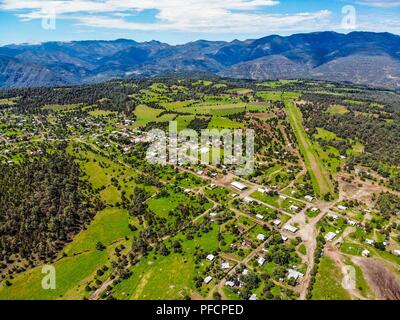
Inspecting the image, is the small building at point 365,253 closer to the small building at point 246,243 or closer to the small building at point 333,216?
the small building at point 333,216

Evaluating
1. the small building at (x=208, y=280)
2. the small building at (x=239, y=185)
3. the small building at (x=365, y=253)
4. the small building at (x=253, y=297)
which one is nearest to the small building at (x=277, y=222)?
the small building at (x=239, y=185)

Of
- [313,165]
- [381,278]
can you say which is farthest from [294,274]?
[313,165]

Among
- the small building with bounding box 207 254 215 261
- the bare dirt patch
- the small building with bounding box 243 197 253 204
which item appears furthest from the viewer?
the small building with bounding box 243 197 253 204

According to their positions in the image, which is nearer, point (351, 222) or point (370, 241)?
point (370, 241)

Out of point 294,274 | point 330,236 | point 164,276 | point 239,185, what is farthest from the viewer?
point 239,185

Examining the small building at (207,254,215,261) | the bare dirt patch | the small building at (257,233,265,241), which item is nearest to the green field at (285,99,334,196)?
the small building at (257,233,265,241)

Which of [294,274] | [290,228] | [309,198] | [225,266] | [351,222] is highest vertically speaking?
[309,198]

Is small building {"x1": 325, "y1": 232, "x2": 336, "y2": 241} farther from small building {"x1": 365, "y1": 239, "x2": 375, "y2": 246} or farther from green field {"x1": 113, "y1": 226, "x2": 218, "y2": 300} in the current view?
green field {"x1": 113, "y1": 226, "x2": 218, "y2": 300}

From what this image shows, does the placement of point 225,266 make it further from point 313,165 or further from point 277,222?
point 313,165

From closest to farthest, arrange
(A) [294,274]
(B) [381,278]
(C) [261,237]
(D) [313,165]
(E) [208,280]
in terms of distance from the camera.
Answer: (E) [208,280], (A) [294,274], (B) [381,278], (C) [261,237], (D) [313,165]

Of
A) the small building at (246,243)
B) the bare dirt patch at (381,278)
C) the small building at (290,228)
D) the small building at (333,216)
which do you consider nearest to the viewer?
the bare dirt patch at (381,278)

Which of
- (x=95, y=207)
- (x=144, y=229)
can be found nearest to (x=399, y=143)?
(x=144, y=229)
